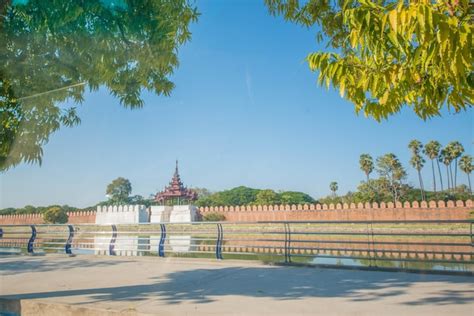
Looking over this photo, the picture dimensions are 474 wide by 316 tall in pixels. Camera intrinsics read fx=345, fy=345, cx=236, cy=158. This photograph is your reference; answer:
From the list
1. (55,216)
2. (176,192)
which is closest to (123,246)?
(55,216)

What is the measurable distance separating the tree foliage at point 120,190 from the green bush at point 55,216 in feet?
103

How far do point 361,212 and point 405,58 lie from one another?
34.6 m

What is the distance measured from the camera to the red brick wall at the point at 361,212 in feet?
97.1

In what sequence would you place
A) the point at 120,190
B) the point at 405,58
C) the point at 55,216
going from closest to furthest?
the point at 405,58 < the point at 55,216 < the point at 120,190

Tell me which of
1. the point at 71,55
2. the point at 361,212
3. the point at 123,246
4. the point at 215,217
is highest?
the point at 71,55

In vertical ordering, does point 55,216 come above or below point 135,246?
above

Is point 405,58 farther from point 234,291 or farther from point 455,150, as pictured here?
point 455,150

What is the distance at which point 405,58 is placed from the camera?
2330 mm

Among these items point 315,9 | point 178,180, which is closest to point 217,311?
point 315,9

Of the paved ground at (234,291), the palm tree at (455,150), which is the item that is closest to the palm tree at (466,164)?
the palm tree at (455,150)

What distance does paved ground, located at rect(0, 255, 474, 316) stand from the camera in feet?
12.7

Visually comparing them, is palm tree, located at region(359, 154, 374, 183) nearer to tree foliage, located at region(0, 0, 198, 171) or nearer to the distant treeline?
the distant treeline

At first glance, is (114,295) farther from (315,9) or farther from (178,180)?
(178,180)

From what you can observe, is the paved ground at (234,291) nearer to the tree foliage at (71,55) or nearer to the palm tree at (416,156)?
the tree foliage at (71,55)
